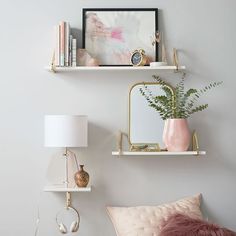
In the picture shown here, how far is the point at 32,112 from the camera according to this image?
3.38 meters

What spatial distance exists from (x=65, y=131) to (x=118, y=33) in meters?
0.78

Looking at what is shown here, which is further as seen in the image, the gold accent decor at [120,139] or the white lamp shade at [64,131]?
the gold accent decor at [120,139]

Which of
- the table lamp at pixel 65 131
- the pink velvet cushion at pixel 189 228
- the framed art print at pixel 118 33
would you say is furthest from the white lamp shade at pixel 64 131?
the pink velvet cushion at pixel 189 228

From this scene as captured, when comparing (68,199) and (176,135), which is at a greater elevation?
(176,135)

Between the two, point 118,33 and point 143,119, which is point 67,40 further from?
point 143,119

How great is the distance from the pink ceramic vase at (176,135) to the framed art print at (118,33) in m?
0.48

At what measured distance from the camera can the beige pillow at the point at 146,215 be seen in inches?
119

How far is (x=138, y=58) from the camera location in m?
3.30

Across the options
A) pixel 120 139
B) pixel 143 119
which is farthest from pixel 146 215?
pixel 143 119

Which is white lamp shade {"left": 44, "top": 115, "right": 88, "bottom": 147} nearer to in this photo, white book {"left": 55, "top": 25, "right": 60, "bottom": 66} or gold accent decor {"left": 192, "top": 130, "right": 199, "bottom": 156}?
white book {"left": 55, "top": 25, "right": 60, "bottom": 66}

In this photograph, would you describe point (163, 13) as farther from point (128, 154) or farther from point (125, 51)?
point (128, 154)

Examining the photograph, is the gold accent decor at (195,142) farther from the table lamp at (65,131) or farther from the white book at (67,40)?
the white book at (67,40)

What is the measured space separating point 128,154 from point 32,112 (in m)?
0.71

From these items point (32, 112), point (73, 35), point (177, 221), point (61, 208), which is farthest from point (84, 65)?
point (177, 221)
